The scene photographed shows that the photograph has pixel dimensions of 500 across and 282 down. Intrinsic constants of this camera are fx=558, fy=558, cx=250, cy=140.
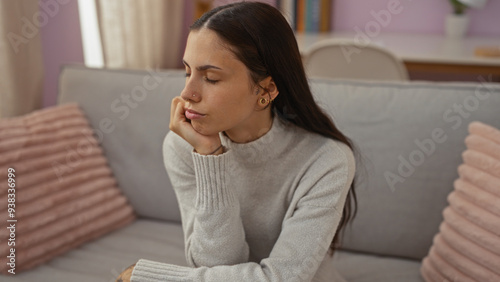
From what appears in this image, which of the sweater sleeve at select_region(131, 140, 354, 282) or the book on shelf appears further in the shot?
the book on shelf

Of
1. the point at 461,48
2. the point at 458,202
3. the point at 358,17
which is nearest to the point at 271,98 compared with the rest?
the point at 458,202

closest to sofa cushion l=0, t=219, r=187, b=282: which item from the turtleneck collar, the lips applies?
the turtleneck collar

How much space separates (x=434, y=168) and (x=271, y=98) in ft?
2.05

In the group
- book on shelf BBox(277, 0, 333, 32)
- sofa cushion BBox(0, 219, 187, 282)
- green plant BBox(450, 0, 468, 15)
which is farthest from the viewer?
book on shelf BBox(277, 0, 333, 32)

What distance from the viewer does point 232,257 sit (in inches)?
43.4

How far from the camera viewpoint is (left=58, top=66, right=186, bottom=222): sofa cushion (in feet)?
5.56

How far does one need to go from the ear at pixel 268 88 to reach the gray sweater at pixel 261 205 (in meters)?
0.10

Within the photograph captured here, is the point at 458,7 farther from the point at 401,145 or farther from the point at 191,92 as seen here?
the point at 191,92

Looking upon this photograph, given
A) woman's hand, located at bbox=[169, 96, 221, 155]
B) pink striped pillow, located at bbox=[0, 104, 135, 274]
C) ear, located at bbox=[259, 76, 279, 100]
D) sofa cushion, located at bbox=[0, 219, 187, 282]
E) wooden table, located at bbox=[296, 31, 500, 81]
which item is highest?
ear, located at bbox=[259, 76, 279, 100]

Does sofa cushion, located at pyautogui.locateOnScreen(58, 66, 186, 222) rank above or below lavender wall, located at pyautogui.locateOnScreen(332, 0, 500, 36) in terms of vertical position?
below

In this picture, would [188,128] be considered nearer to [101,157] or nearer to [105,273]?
[105,273]

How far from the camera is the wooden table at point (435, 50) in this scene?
2.30 m

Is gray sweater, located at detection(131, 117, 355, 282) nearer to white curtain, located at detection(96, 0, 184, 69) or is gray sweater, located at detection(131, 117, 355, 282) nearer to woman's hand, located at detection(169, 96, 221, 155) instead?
woman's hand, located at detection(169, 96, 221, 155)

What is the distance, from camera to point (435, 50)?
8.25 ft
